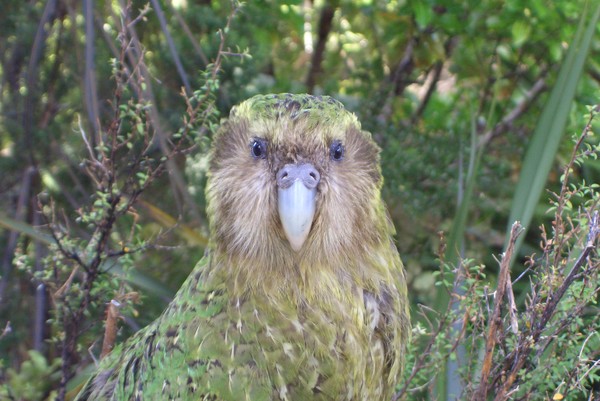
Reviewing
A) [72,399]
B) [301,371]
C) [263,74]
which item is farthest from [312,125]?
[263,74]

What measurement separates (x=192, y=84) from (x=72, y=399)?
1.38 meters

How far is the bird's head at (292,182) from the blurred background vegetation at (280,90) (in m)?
0.82

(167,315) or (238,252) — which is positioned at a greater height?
(238,252)

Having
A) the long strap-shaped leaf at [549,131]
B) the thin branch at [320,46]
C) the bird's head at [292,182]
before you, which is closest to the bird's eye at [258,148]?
the bird's head at [292,182]

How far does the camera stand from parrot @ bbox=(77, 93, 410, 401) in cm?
184

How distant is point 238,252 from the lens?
76.3 inches

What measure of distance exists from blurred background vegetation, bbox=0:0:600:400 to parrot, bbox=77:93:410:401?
0.77 metres

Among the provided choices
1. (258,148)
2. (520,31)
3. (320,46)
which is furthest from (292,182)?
(320,46)

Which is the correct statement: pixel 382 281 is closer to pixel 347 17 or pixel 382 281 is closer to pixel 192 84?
pixel 192 84

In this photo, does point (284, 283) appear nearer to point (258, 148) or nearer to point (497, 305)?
point (258, 148)

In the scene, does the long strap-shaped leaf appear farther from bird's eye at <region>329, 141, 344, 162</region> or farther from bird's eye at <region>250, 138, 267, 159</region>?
bird's eye at <region>250, 138, 267, 159</region>

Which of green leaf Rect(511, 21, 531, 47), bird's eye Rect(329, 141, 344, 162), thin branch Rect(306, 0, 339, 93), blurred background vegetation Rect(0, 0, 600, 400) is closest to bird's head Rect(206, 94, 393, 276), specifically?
bird's eye Rect(329, 141, 344, 162)

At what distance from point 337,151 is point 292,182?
209mm

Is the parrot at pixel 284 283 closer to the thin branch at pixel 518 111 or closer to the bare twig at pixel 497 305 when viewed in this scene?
the bare twig at pixel 497 305
